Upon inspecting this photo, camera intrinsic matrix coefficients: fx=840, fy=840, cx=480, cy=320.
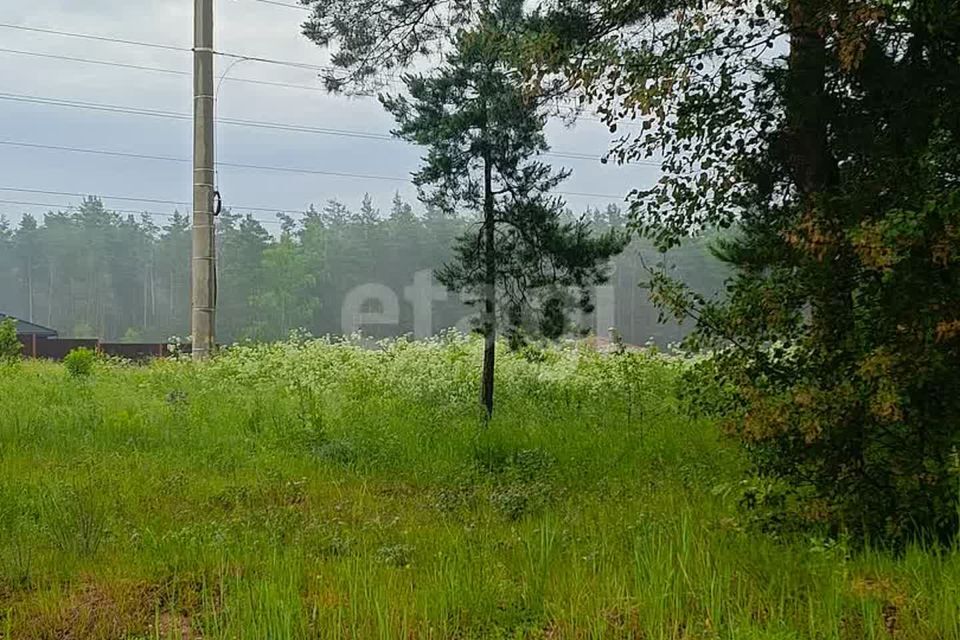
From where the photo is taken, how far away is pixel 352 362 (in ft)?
35.2

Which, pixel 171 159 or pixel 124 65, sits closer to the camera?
pixel 124 65

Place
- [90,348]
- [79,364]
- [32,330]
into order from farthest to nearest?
[32,330] < [90,348] < [79,364]

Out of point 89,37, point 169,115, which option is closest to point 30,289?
point 169,115

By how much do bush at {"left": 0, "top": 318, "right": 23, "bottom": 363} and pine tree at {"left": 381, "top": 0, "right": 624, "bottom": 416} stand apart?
8.02 metres

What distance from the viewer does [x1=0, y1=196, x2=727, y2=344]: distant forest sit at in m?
13.4

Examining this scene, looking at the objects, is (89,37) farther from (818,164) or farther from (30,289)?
(818,164)

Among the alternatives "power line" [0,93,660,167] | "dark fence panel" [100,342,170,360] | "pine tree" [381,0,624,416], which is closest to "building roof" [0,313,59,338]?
"dark fence panel" [100,342,170,360]

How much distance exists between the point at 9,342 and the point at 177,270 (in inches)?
129

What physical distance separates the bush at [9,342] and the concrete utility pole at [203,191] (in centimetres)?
262

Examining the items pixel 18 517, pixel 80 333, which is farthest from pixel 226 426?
pixel 80 333

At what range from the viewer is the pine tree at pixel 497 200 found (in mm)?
6418

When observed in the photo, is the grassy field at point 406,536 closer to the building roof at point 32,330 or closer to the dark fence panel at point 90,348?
the dark fence panel at point 90,348

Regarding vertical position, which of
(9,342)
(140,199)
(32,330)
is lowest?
(9,342)

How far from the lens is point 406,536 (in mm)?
3508
